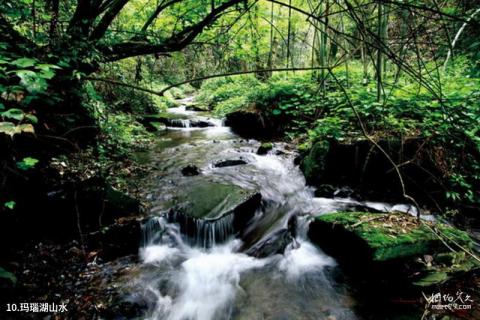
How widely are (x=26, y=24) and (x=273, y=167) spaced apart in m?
5.59

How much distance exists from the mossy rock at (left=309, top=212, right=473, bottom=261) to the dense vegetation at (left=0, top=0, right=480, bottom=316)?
87cm

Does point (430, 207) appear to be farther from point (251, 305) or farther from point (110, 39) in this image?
point (110, 39)

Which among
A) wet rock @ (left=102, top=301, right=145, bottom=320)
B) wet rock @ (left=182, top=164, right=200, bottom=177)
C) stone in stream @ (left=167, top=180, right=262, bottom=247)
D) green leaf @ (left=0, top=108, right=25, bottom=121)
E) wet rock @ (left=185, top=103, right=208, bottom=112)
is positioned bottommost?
wet rock @ (left=102, top=301, right=145, bottom=320)

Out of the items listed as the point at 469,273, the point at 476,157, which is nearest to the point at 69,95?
the point at 469,273

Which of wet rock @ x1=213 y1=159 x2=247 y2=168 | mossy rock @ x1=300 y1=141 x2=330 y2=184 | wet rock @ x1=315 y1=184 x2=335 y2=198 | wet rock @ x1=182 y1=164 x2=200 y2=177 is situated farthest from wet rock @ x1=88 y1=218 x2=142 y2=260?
mossy rock @ x1=300 y1=141 x2=330 y2=184

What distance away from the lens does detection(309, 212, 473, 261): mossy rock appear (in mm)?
3395

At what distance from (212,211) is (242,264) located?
106cm

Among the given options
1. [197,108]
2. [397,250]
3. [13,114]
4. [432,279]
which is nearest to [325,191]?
[397,250]

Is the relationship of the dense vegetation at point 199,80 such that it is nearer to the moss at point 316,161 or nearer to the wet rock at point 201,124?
the moss at point 316,161

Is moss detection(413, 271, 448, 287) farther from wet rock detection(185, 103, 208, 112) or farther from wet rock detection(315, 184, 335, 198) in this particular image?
wet rock detection(185, 103, 208, 112)

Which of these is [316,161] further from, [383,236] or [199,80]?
[199,80]

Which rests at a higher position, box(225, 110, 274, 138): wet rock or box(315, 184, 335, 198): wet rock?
box(225, 110, 274, 138): wet rock

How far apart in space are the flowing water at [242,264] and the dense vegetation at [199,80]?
115cm

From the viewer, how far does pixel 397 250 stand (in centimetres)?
337
